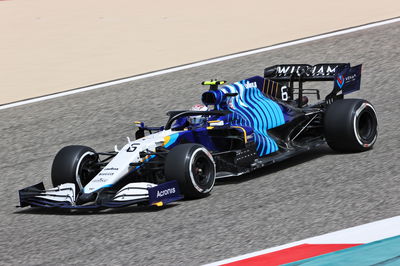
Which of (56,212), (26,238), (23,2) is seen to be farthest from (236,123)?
(23,2)

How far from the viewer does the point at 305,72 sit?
1038cm

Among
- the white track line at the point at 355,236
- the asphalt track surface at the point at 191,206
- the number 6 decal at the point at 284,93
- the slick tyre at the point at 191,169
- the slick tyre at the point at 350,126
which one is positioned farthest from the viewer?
the number 6 decal at the point at 284,93

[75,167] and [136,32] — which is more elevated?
[136,32]

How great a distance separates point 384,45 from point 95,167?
8170 mm

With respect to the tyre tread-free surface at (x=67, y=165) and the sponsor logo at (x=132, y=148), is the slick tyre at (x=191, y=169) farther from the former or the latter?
the tyre tread-free surface at (x=67, y=165)

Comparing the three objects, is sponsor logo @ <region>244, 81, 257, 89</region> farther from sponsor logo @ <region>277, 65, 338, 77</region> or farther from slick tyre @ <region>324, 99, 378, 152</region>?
sponsor logo @ <region>277, 65, 338, 77</region>

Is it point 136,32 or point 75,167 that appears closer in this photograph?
point 75,167

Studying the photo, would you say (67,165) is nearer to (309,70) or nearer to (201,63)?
(309,70)

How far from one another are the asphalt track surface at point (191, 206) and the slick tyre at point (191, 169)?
15cm

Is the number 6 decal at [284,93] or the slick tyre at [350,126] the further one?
the number 6 decal at [284,93]

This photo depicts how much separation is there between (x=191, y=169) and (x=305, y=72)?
3.16 m

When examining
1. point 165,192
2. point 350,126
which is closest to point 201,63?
point 350,126

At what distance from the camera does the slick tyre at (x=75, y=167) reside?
8547mm

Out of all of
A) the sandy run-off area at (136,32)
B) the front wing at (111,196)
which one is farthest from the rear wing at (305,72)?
the sandy run-off area at (136,32)
